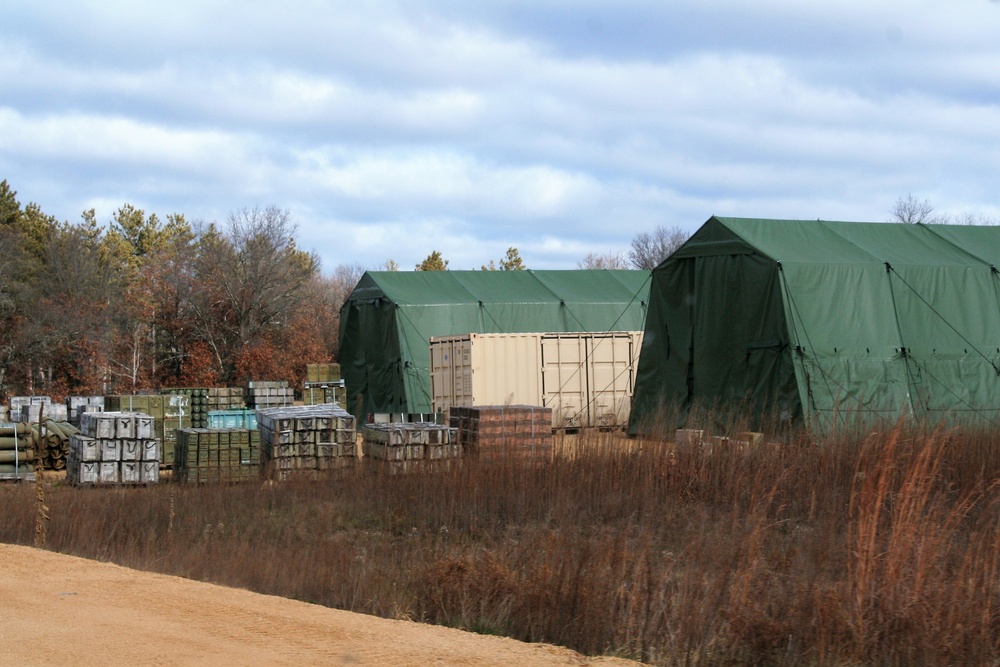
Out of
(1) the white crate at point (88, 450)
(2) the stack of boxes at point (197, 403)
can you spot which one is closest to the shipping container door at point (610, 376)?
(2) the stack of boxes at point (197, 403)

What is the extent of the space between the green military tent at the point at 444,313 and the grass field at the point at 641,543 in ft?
41.5

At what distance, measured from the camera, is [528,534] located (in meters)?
11.2

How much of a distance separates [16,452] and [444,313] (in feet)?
Answer: 44.1

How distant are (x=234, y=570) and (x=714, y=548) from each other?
15.5ft

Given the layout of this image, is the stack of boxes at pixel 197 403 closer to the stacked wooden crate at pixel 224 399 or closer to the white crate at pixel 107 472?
the stacked wooden crate at pixel 224 399

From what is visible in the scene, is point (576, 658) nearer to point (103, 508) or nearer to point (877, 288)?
point (103, 508)

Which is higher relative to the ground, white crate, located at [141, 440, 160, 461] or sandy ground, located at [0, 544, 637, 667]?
white crate, located at [141, 440, 160, 461]

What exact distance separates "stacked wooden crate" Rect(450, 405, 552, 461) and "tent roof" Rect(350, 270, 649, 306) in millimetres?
11009

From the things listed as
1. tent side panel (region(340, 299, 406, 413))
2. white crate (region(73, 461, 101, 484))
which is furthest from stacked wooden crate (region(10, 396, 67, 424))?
white crate (region(73, 461, 101, 484))

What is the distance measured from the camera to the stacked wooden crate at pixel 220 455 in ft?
61.4

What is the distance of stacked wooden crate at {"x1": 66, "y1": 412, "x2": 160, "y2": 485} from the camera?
1859cm

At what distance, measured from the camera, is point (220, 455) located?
18781 mm

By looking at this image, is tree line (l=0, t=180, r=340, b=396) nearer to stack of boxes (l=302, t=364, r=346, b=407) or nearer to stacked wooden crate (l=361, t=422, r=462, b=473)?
stack of boxes (l=302, t=364, r=346, b=407)

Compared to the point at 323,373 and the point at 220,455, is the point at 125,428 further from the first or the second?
the point at 323,373
